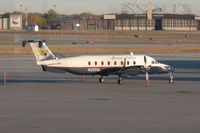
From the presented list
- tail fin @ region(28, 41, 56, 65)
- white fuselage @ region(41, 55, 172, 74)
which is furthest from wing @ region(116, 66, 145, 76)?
tail fin @ region(28, 41, 56, 65)

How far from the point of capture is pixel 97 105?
3122 cm

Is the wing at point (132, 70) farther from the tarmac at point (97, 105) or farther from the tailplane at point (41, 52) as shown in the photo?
the tailplane at point (41, 52)

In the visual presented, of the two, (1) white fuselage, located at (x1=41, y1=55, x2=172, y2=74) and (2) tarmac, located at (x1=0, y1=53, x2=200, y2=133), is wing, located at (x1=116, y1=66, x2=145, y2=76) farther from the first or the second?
(2) tarmac, located at (x1=0, y1=53, x2=200, y2=133)

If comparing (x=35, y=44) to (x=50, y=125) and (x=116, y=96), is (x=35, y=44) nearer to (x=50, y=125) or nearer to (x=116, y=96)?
(x=116, y=96)

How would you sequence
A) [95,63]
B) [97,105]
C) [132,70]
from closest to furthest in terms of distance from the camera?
[97,105] → [132,70] → [95,63]

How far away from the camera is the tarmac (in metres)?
24.4

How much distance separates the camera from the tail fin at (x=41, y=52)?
1770 inches

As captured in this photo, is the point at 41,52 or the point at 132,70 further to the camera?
the point at 41,52

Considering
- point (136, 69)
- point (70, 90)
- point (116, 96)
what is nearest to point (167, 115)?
point (116, 96)

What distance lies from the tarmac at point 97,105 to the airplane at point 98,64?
81cm

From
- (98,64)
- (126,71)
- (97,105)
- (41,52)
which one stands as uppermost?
(41,52)

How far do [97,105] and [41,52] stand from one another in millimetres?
14771

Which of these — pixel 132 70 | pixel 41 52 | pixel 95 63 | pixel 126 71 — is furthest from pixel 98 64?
pixel 41 52

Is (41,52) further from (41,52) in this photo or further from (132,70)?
(132,70)
